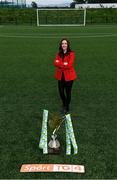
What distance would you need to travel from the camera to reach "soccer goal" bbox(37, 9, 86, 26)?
156ft

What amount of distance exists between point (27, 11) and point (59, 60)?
4958 cm

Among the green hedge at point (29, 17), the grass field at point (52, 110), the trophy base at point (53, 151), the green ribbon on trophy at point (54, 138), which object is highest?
the green hedge at point (29, 17)

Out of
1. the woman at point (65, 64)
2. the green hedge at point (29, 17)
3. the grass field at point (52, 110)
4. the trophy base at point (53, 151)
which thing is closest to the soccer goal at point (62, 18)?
the green hedge at point (29, 17)

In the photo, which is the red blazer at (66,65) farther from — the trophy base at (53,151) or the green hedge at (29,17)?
the green hedge at (29,17)

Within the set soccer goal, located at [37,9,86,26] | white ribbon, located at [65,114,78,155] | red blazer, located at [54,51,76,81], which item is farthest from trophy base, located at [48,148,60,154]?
soccer goal, located at [37,9,86,26]

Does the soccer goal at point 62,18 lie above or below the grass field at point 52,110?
above

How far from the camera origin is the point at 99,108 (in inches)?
357

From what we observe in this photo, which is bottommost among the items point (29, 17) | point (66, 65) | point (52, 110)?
point (52, 110)

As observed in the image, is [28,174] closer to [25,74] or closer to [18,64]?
[25,74]

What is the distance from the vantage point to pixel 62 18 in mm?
48312

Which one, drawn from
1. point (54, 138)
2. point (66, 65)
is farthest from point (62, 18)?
point (54, 138)

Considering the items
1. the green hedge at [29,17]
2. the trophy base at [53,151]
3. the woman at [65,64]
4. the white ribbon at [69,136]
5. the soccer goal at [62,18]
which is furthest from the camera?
the green hedge at [29,17]

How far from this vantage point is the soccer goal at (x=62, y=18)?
156 feet

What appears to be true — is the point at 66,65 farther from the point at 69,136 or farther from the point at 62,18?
the point at 62,18
